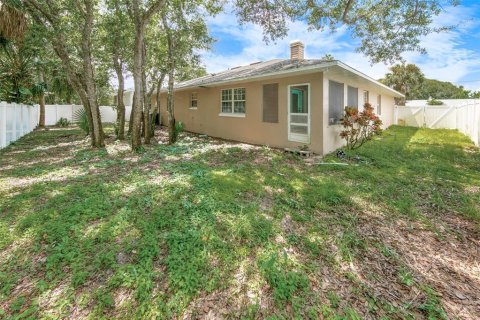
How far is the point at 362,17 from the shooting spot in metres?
9.34

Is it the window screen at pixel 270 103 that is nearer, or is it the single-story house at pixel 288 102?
the single-story house at pixel 288 102

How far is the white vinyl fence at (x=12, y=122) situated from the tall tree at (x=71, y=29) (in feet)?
8.93

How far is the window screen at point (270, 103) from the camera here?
31.3 feet

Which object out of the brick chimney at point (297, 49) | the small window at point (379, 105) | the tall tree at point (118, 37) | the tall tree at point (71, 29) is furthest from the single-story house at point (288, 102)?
the tall tree at point (71, 29)

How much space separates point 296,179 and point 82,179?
459 cm

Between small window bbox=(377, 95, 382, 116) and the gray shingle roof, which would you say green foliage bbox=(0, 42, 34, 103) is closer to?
the gray shingle roof

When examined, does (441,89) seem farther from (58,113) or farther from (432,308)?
(432,308)

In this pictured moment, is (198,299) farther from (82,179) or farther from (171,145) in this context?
(171,145)

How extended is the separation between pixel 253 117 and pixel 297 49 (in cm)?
410

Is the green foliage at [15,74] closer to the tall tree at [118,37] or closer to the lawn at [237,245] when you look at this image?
the tall tree at [118,37]

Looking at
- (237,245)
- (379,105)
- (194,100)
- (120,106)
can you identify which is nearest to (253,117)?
(194,100)

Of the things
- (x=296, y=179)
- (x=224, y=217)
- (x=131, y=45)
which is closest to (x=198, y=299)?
(x=224, y=217)

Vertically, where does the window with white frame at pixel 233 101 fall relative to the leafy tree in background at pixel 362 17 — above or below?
below

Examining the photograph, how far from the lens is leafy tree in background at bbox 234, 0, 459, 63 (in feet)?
27.1
